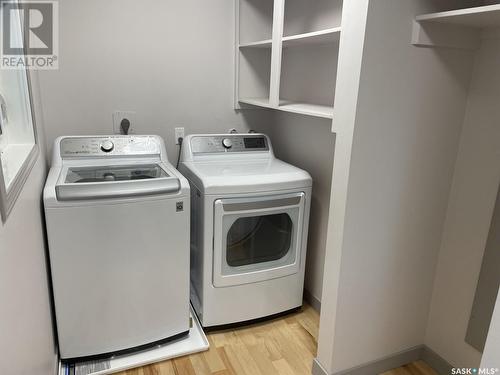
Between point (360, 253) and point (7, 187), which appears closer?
point (7, 187)

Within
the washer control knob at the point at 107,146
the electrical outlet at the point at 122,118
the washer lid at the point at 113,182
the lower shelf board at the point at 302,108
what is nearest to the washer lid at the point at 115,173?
the washer lid at the point at 113,182

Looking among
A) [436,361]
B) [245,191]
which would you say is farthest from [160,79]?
[436,361]

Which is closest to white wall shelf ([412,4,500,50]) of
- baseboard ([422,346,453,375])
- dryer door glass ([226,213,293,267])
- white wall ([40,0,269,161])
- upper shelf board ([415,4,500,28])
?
upper shelf board ([415,4,500,28])

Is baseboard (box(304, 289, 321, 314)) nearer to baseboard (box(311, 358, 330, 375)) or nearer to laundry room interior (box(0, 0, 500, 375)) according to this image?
laundry room interior (box(0, 0, 500, 375))

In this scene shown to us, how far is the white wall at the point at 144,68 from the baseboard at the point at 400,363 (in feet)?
5.29

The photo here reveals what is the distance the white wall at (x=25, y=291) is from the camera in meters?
0.90

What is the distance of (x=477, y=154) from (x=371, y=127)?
20.5 inches

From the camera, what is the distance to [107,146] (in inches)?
82.4

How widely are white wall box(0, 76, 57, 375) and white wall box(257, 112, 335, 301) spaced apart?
1454mm

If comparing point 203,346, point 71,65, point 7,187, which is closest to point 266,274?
point 203,346

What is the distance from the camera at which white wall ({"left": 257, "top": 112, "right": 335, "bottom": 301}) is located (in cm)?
218

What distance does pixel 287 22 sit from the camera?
2.48 meters

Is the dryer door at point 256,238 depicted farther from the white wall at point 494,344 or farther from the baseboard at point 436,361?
the white wall at point 494,344

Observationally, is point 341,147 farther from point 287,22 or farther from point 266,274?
point 287,22
